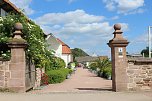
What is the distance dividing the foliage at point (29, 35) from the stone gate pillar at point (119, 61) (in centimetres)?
489

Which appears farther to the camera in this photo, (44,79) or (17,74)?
(44,79)

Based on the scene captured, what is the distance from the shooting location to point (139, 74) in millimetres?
17078

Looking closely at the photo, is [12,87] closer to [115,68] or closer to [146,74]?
[115,68]

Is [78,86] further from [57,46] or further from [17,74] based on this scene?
[57,46]

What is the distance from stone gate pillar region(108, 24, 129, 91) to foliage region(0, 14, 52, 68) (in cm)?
489

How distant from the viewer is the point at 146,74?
17141mm

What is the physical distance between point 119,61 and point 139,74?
122cm

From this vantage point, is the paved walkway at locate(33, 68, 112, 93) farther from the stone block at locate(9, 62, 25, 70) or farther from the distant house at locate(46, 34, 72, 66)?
the distant house at locate(46, 34, 72, 66)

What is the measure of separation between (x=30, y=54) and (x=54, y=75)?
32.3 feet

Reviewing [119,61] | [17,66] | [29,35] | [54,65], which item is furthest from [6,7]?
[119,61]

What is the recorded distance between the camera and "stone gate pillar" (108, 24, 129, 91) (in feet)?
55.4

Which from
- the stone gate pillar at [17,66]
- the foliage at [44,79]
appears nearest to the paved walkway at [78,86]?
the foliage at [44,79]

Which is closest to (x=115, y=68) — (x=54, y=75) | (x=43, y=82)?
(x=43, y=82)

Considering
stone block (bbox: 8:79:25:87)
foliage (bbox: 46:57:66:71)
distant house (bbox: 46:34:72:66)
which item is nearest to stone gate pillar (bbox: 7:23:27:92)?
stone block (bbox: 8:79:25:87)
